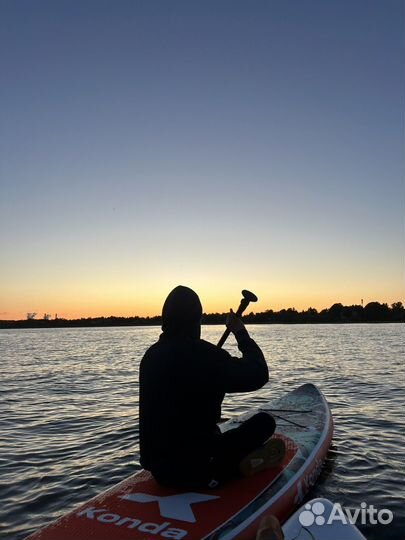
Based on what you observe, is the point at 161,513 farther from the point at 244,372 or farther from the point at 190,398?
the point at 244,372

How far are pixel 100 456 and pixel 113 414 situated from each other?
358 cm

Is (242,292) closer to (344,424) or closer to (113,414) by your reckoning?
(344,424)

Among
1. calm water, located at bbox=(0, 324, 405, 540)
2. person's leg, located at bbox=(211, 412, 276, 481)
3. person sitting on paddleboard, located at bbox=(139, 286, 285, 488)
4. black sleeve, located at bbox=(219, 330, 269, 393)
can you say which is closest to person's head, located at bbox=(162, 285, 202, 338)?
person sitting on paddleboard, located at bbox=(139, 286, 285, 488)

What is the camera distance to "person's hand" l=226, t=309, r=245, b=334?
4.40m

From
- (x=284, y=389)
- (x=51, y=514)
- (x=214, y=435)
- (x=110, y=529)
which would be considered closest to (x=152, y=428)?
(x=214, y=435)

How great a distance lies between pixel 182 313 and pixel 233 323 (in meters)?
0.75

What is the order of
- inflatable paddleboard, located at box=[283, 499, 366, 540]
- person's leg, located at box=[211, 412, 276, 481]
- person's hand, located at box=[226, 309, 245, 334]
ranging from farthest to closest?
person's hand, located at box=[226, 309, 245, 334], person's leg, located at box=[211, 412, 276, 481], inflatable paddleboard, located at box=[283, 499, 366, 540]

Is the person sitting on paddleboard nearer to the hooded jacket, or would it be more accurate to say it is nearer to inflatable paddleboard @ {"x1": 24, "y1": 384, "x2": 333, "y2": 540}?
the hooded jacket

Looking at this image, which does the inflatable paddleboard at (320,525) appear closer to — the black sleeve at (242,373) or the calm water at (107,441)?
the black sleeve at (242,373)

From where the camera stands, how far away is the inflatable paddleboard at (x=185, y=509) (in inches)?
143

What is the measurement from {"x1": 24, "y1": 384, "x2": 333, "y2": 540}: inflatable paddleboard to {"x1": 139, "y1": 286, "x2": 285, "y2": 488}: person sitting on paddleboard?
21 centimetres

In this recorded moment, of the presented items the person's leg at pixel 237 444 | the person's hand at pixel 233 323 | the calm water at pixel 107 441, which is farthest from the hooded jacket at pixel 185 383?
the calm water at pixel 107 441

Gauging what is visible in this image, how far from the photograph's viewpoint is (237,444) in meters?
4.27

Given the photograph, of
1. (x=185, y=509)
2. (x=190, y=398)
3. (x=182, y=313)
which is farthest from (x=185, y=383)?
(x=185, y=509)
